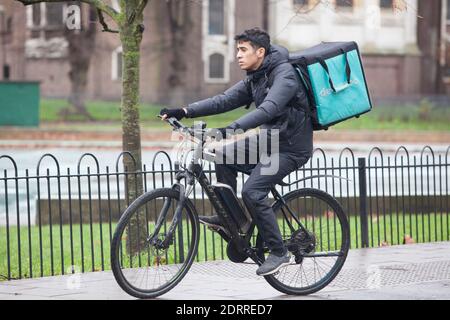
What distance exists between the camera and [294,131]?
7562 mm

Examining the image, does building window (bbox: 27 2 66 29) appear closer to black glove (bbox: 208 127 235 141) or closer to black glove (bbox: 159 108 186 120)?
black glove (bbox: 159 108 186 120)

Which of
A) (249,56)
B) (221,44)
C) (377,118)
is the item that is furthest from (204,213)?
(221,44)

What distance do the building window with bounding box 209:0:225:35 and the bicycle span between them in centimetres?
3683

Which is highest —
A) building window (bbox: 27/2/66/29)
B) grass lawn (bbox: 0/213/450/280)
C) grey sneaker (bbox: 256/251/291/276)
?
building window (bbox: 27/2/66/29)

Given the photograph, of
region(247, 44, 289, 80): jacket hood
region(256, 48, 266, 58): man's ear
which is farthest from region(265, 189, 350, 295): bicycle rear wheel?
region(256, 48, 266, 58): man's ear

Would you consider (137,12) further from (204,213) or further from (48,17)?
(48,17)

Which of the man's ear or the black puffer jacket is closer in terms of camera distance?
the black puffer jacket

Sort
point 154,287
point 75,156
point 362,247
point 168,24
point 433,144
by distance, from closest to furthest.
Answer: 1. point 154,287
2. point 362,247
3. point 75,156
4. point 433,144
5. point 168,24

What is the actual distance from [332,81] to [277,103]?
58 cm

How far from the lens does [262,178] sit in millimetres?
7441

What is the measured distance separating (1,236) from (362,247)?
4.35 metres

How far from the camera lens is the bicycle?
7.18 metres
